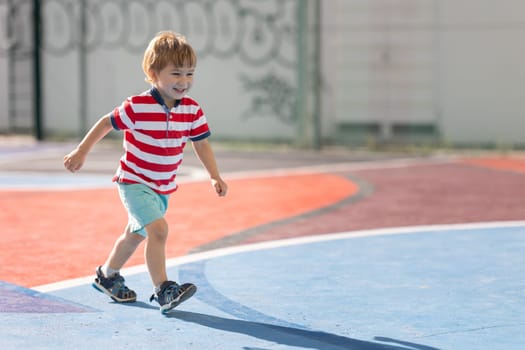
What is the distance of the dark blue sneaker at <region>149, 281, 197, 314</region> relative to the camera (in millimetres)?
5035

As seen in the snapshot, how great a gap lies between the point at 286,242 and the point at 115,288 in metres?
2.21

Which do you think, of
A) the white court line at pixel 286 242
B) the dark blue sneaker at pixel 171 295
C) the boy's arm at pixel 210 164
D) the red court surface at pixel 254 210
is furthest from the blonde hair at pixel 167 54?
the red court surface at pixel 254 210

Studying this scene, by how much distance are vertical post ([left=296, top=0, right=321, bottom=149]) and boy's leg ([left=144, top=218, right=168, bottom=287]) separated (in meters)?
11.4

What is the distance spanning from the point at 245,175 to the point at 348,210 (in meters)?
3.38

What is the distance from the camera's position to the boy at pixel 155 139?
Answer: 516 cm

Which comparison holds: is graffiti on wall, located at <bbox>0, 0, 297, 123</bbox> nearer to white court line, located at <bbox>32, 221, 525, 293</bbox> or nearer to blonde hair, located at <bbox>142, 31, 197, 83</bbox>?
white court line, located at <bbox>32, 221, 525, 293</bbox>

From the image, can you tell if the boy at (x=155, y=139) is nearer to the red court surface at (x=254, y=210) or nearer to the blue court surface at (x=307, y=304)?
the blue court surface at (x=307, y=304)

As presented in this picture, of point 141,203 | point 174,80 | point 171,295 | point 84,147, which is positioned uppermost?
point 174,80

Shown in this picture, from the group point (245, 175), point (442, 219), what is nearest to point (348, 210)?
point (442, 219)

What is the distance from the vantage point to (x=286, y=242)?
7406 mm

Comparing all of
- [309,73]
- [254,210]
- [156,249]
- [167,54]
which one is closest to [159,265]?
[156,249]

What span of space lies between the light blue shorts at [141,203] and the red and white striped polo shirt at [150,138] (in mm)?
31

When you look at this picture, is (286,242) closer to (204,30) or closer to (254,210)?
(254,210)

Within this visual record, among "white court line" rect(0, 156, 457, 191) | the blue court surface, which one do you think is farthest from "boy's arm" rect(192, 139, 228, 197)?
"white court line" rect(0, 156, 457, 191)
